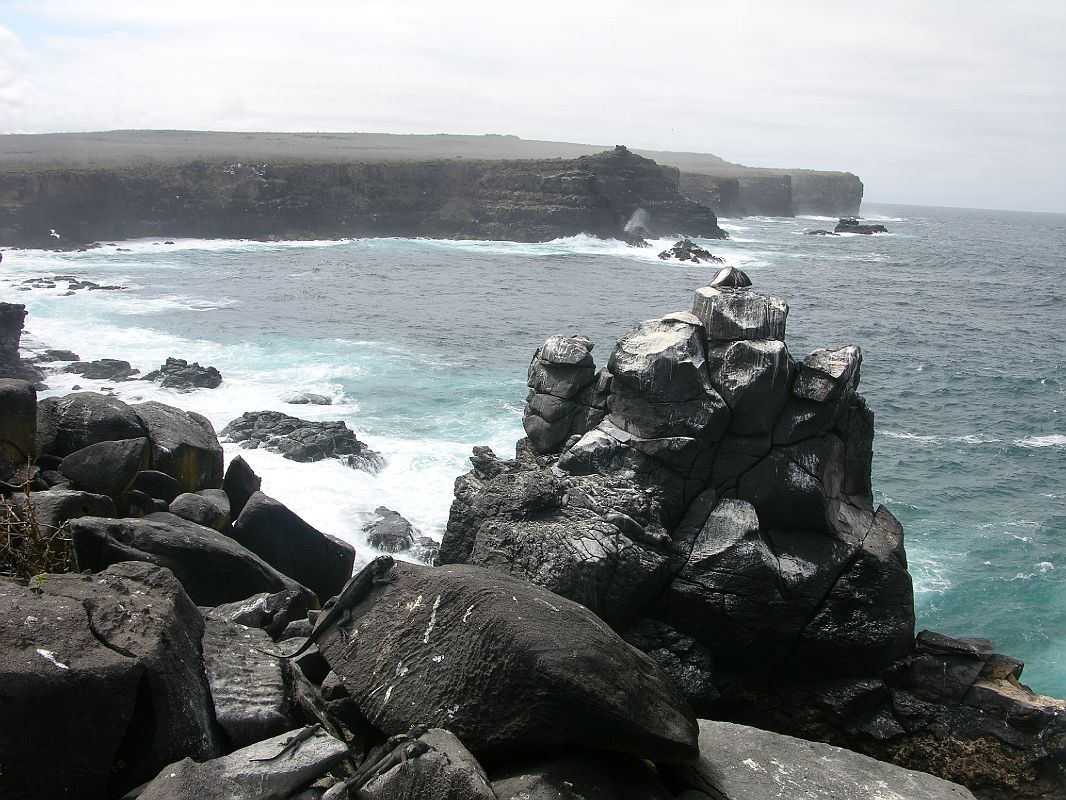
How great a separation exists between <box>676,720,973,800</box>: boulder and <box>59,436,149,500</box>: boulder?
24.6 ft

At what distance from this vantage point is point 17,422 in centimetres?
1036

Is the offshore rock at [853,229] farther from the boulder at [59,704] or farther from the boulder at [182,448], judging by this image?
the boulder at [59,704]

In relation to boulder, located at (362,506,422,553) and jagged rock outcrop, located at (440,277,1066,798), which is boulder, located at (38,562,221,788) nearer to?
jagged rock outcrop, located at (440,277,1066,798)

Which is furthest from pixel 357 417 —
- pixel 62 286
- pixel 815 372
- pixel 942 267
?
pixel 942 267

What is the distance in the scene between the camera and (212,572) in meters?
9.17

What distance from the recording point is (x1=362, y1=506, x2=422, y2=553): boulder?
15.5 meters

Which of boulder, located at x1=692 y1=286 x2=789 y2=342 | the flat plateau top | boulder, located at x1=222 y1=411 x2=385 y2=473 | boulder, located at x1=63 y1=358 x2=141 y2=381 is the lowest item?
boulder, located at x1=222 y1=411 x2=385 y2=473

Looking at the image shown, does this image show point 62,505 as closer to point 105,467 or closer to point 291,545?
point 105,467

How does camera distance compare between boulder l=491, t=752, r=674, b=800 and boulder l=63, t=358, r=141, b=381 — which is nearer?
boulder l=491, t=752, r=674, b=800

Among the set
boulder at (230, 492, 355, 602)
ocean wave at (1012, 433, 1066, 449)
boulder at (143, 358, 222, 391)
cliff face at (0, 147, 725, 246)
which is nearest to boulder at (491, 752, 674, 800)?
boulder at (230, 492, 355, 602)

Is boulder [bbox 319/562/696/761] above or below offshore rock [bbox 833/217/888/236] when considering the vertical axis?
below

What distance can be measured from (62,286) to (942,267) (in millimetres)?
64917

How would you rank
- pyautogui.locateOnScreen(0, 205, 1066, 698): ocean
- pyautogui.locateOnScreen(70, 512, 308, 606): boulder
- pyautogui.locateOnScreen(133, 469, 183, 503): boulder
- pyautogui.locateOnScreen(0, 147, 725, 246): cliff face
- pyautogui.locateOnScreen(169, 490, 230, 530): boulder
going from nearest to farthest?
pyautogui.locateOnScreen(70, 512, 308, 606): boulder → pyautogui.locateOnScreen(169, 490, 230, 530): boulder → pyautogui.locateOnScreen(133, 469, 183, 503): boulder → pyautogui.locateOnScreen(0, 205, 1066, 698): ocean → pyautogui.locateOnScreen(0, 147, 725, 246): cliff face

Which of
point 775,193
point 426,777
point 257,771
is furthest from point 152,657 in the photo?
point 775,193
